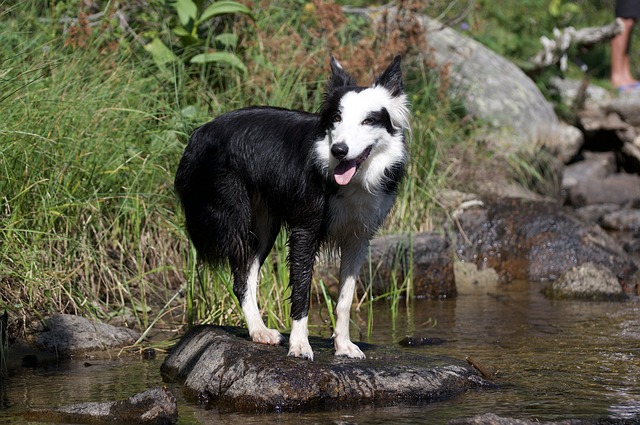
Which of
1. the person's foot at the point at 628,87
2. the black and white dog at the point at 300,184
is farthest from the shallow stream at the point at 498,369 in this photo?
the person's foot at the point at 628,87

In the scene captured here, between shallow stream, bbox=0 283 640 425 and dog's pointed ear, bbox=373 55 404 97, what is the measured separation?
1540 millimetres

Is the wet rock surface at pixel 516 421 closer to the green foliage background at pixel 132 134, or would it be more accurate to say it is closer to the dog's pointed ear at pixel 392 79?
the dog's pointed ear at pixel 392 79

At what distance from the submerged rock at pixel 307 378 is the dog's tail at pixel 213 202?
52 centimetres

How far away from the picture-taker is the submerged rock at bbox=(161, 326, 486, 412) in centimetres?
435

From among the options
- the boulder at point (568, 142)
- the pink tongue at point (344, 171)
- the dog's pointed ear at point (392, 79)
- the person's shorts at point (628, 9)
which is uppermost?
the person's shorts at point (628, 9)

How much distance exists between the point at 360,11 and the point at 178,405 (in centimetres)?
596

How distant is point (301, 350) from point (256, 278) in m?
0.65

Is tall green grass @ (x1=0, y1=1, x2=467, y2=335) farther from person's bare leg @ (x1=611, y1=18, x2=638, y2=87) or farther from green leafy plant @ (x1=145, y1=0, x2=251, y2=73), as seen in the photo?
person's bare leg @ (x1=611, y1=18, x2=638, y2=87)

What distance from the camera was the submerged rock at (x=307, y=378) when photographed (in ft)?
14.3

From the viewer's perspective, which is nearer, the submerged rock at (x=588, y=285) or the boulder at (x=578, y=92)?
the submerged rock at (x=588, y=285)

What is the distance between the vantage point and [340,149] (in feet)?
14.0

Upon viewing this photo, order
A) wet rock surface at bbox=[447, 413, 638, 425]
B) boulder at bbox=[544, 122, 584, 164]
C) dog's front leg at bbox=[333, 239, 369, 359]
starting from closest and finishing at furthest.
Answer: wet rock surface at bbox=[447, 413, 638, 425], dog's front leg at bbox=[333, 239, 369, 359], boulder at bbox=[544, 122, 584, 164]

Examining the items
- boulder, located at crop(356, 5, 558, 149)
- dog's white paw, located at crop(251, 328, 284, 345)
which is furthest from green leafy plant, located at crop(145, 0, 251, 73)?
dog's white paw, located at crop(251, 328, 284, 345)

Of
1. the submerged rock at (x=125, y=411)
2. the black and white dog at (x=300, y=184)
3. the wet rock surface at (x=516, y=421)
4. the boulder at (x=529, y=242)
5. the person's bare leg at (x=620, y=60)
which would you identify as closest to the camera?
the wet rock surface at (x=516, y=421)
